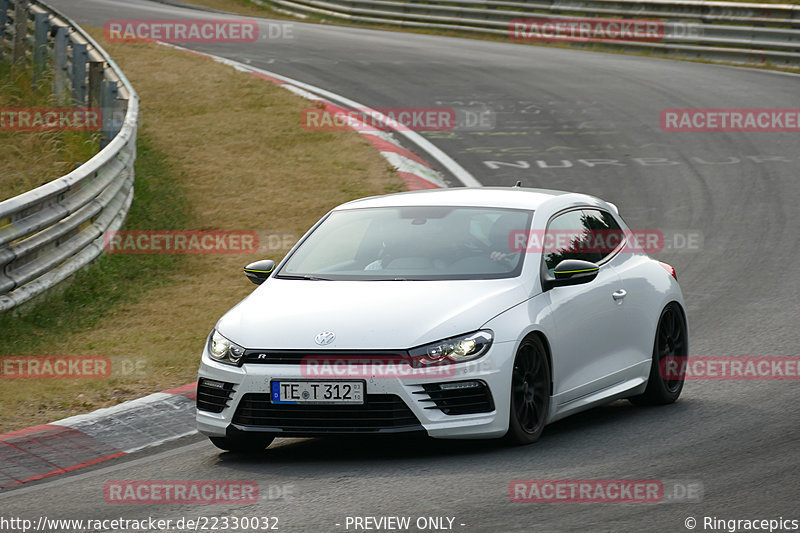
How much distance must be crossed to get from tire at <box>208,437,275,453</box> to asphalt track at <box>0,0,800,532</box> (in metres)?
0.08

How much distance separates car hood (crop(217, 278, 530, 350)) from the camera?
7.04 meters

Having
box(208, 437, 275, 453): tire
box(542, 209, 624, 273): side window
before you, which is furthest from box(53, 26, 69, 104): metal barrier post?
box(208, 437, 275, 453): tire

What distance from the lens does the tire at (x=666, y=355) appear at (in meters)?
8.89

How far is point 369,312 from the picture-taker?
721 centimetres

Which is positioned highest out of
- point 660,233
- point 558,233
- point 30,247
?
point 558,233

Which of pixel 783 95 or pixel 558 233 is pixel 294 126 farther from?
pixel 558 233

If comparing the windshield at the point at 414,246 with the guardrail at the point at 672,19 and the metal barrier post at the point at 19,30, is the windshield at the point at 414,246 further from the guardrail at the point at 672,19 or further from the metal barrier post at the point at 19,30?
the guardrail at the point at 672,19

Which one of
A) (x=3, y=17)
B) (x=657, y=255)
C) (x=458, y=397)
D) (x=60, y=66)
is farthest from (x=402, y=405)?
(x=3, y=17)

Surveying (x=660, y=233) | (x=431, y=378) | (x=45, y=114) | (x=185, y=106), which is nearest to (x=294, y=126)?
(x=185, y=106)

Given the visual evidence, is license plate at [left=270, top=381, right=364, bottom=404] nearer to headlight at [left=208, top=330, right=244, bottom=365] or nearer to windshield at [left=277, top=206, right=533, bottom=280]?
headlight at [left=208, top=330, right=244, bottom=365]

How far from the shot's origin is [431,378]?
6941 millimetres

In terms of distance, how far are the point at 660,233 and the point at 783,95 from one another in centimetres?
879

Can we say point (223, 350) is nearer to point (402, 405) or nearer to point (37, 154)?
point (402, 405)

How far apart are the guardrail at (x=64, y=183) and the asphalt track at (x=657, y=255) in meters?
3.81
